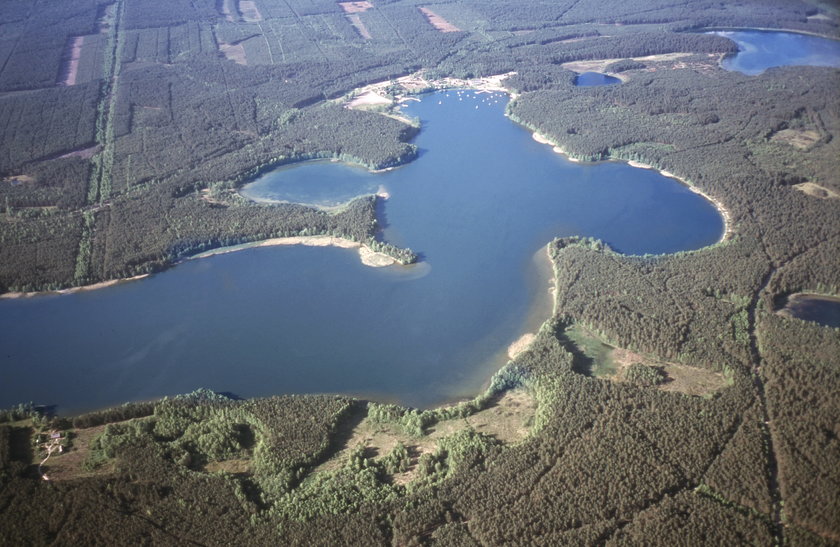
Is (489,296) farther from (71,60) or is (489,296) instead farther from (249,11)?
(249,11)

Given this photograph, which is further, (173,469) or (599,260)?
(599,260)

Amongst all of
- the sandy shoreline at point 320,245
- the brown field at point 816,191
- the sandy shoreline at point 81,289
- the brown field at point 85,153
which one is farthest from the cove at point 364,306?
the brown field at point 85,153

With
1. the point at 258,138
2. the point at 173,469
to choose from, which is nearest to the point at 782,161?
the point at 258,138

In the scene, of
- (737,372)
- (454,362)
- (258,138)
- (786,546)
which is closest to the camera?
(786,546)

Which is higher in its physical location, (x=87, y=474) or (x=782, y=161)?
(x=782, y=161)

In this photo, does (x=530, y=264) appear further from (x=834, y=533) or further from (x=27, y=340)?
(x=27, y=340)

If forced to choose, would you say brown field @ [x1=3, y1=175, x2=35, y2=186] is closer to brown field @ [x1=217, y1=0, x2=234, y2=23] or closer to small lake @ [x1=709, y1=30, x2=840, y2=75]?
brown field @ [x1=217, y1=0, x2=234, y2=23]

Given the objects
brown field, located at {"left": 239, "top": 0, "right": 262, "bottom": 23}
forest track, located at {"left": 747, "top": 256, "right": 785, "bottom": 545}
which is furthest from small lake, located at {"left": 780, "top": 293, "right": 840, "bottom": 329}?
brown field, located at {"left": 239, "top": 0, "right": 262, "bottom": 23}

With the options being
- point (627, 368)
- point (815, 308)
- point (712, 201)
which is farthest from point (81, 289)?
point (712, 201)
